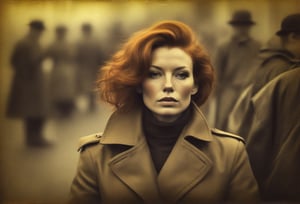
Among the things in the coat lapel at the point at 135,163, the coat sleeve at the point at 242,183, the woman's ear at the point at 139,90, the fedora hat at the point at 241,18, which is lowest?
the coat sleeve at the point at 242,183

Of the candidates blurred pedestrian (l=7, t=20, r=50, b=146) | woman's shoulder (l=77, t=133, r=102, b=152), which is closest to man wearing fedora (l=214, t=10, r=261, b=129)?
woman's shoulder (l=77, t=133, r=102, b=152)

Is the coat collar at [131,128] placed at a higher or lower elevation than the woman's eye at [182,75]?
lower

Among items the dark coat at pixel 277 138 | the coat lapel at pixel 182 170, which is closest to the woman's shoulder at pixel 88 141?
the coat lapel at pixel 182 170

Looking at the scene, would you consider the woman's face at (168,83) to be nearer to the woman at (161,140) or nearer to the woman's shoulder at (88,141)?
the woman at (161,140)

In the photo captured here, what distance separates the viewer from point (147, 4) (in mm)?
2773

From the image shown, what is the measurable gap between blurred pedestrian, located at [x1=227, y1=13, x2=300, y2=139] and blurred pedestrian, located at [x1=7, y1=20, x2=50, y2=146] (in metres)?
1.07

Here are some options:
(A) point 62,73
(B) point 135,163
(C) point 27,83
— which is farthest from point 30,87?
(B) point 135,163

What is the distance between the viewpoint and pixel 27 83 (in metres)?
2.77

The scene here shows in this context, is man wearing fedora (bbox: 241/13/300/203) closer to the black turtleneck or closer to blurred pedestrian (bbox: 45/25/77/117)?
the black turtleneck

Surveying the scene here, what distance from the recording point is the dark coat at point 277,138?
2.69m

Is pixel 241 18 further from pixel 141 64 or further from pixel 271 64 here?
pixel 141 64

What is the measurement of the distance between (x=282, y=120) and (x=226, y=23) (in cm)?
63

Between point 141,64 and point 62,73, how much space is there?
470 millimetres

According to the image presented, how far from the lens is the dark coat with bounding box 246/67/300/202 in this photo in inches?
106
